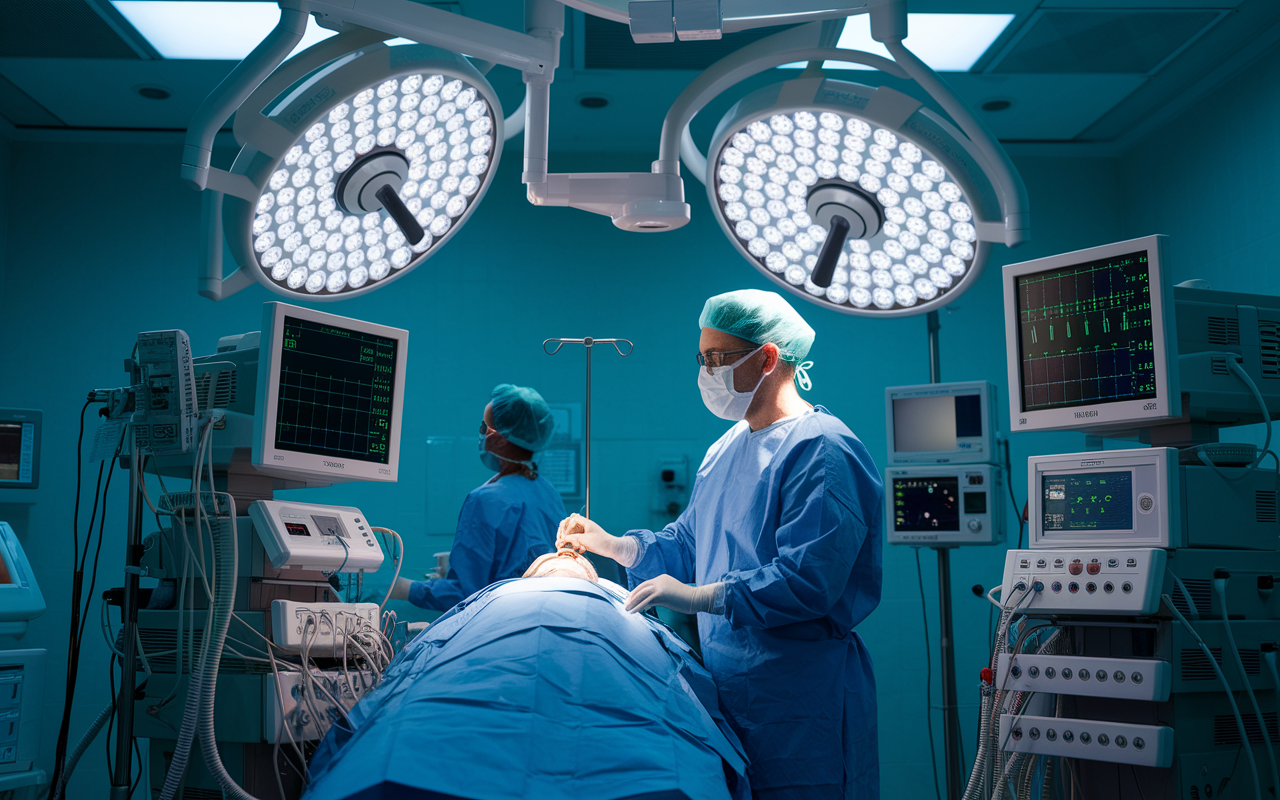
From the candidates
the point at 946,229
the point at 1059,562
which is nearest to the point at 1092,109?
the point at 1059,562

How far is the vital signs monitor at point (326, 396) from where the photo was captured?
1.96 metres

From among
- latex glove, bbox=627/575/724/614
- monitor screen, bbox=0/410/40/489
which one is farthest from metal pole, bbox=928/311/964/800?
monitor screen, bbox=0/410/40/489

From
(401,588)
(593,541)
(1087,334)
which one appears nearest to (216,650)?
(593,541)

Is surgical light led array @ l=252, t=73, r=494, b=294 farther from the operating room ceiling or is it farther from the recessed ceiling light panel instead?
the operating room ceiling

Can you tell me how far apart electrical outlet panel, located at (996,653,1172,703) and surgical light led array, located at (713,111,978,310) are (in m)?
0.91

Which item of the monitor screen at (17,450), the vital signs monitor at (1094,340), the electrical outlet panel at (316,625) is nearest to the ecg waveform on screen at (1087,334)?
the vital signs monitor at (1094,340)

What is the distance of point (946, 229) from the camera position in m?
1.65

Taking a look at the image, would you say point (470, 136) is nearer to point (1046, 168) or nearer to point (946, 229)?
point (946, 229)

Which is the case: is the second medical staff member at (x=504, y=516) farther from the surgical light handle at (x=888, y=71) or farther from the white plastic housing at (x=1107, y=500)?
the surgical light handle at (x=888, y=71)

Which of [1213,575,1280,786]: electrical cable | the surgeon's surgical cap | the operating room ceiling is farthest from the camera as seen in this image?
the operating room ceiling

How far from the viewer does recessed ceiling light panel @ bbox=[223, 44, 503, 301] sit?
1421 millimetres

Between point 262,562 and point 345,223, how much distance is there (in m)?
0.76

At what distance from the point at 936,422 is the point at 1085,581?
1.56 meters

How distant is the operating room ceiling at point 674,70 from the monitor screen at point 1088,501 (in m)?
1.87
